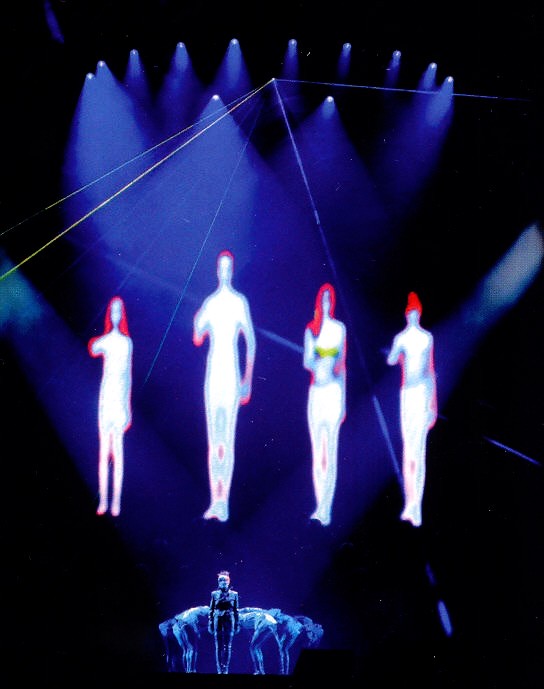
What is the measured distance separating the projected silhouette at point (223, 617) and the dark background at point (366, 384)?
16.7 inches

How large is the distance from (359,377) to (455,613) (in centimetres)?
185

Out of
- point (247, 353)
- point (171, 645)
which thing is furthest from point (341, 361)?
point (171, 645)

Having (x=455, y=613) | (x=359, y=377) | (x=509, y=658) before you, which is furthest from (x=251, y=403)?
(x=509, y=658)

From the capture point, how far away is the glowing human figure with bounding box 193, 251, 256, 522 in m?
5.91

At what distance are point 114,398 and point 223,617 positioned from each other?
1.78 meters

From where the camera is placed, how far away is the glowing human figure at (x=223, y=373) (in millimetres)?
5906

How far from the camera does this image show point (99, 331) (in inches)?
237

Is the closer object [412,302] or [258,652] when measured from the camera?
[258,652]

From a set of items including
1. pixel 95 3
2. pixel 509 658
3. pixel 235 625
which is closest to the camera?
pixel 235 625

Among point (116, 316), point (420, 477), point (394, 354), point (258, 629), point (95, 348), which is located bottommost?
point (258, 629)

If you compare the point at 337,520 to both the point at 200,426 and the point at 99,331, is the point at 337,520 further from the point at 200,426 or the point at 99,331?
the point at 99,331

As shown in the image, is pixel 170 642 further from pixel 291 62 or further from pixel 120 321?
pixel 291 62

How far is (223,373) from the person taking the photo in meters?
5.96

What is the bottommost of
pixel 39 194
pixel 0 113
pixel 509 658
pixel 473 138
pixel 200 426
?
pixel 509 658
